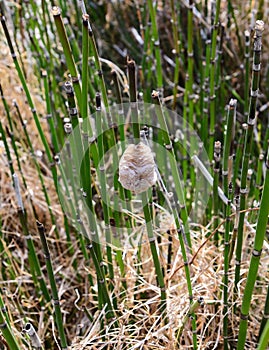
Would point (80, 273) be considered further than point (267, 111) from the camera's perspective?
No

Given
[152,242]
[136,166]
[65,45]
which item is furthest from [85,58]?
[152,242]

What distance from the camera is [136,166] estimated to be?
0.61 meters

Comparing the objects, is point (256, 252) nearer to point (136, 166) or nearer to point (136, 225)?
point (136, 166)

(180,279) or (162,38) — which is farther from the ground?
(162,38)

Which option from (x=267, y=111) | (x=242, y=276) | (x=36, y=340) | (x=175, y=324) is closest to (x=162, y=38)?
(x=267, y=111)

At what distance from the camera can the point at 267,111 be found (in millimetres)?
1708

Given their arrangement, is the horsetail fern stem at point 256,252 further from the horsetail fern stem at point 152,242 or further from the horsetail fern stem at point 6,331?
the horsetail fern stem at point 6,331

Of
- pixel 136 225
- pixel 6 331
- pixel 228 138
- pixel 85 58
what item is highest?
pixel 85 58

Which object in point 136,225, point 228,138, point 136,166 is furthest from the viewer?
point 136,225

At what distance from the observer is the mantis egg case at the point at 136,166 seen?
61 cm

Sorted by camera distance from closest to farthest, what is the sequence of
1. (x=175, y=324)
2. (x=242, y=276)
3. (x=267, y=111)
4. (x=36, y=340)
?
(x=36, y=340)
(x=175, y=324)
(x=242, y=276)
(x=267, y=111)

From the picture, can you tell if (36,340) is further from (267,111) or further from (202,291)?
(267,111)

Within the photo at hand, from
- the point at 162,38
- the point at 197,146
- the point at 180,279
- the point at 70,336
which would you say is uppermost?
the point at 162,38

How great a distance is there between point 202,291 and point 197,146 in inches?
19.9
